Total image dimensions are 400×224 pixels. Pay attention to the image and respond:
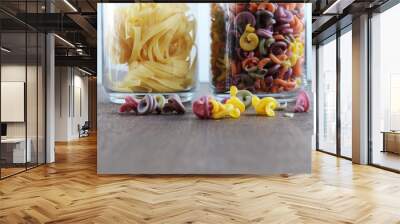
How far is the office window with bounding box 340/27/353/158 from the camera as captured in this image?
8656 mm

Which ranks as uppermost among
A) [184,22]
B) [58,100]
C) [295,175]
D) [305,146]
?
[184,22]

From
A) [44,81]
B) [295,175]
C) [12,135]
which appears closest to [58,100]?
[44,81]

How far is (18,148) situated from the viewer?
268 inches

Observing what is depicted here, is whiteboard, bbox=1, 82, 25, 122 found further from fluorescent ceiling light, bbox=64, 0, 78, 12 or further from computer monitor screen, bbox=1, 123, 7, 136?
fluorescent ceiling light, bbox=64, 0, 78, 12

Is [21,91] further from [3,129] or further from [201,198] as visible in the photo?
[201,198]

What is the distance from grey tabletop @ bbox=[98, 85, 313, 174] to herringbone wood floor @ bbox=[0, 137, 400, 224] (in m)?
0.21

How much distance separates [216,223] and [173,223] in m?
0.41

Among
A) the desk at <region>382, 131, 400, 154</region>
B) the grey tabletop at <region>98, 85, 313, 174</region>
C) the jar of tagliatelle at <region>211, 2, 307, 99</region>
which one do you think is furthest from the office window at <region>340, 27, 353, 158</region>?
the grey tabletop at <region>98, 85, 313, 174</region>

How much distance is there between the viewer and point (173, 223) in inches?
146

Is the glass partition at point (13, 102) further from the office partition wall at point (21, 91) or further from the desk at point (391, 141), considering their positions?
the desk at point (391, 141)

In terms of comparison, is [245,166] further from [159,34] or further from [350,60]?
Answer: [350,60]

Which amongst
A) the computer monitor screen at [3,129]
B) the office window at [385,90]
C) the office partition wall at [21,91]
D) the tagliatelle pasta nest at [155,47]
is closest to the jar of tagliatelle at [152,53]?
the tagliatelle pasta nest at [155,47]

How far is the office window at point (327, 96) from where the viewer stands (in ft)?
32.2

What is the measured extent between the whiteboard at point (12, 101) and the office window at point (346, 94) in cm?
666
